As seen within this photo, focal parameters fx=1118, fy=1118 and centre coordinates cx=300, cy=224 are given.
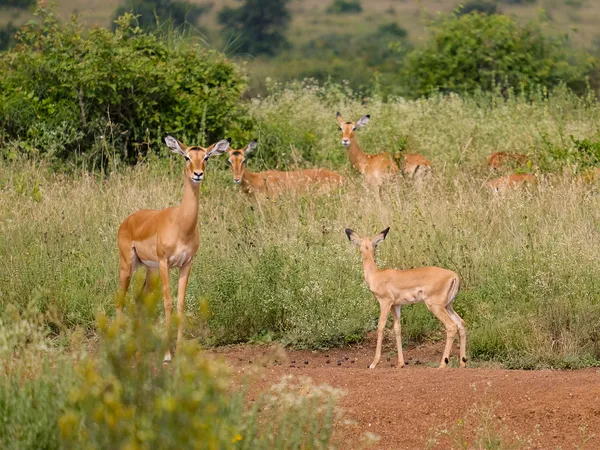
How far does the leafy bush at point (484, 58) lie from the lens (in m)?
23.4

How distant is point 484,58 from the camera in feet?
76.6

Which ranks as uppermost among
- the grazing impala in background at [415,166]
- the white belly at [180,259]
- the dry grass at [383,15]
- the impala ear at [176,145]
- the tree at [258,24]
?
the impala ear at [176,145]

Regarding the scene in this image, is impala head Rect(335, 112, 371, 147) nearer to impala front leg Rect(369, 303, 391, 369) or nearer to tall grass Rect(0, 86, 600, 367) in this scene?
tall grass Rect(0, 86, 600, 367)

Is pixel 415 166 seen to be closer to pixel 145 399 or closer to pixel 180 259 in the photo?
pixel 180 259

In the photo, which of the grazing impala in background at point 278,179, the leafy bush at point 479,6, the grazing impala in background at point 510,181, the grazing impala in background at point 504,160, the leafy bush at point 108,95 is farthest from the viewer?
the leafy bush at point 479,6

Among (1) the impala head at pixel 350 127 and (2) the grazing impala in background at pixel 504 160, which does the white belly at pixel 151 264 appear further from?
(1) the impala head at pixel 350 127

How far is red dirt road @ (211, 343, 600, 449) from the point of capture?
637 centimetres

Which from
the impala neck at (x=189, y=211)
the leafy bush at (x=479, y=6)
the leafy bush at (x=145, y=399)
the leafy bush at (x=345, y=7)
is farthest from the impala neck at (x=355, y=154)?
the leafy bush at (x=345, y=7)

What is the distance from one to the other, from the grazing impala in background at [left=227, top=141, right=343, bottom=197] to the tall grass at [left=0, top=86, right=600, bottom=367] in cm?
24

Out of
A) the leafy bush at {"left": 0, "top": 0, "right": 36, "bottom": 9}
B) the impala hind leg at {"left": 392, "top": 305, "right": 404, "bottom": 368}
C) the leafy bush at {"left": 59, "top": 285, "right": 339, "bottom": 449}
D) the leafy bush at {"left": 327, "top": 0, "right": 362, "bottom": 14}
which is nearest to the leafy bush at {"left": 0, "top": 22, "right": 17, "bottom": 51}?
the leafy bush at {"left": 0, "top": 0, "right": 36, "bottom": 9}

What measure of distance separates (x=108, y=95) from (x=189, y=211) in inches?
247

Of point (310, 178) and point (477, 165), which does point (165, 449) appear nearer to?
point (310, 178)

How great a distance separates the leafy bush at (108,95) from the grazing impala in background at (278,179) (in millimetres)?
767

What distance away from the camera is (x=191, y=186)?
9.09 m
